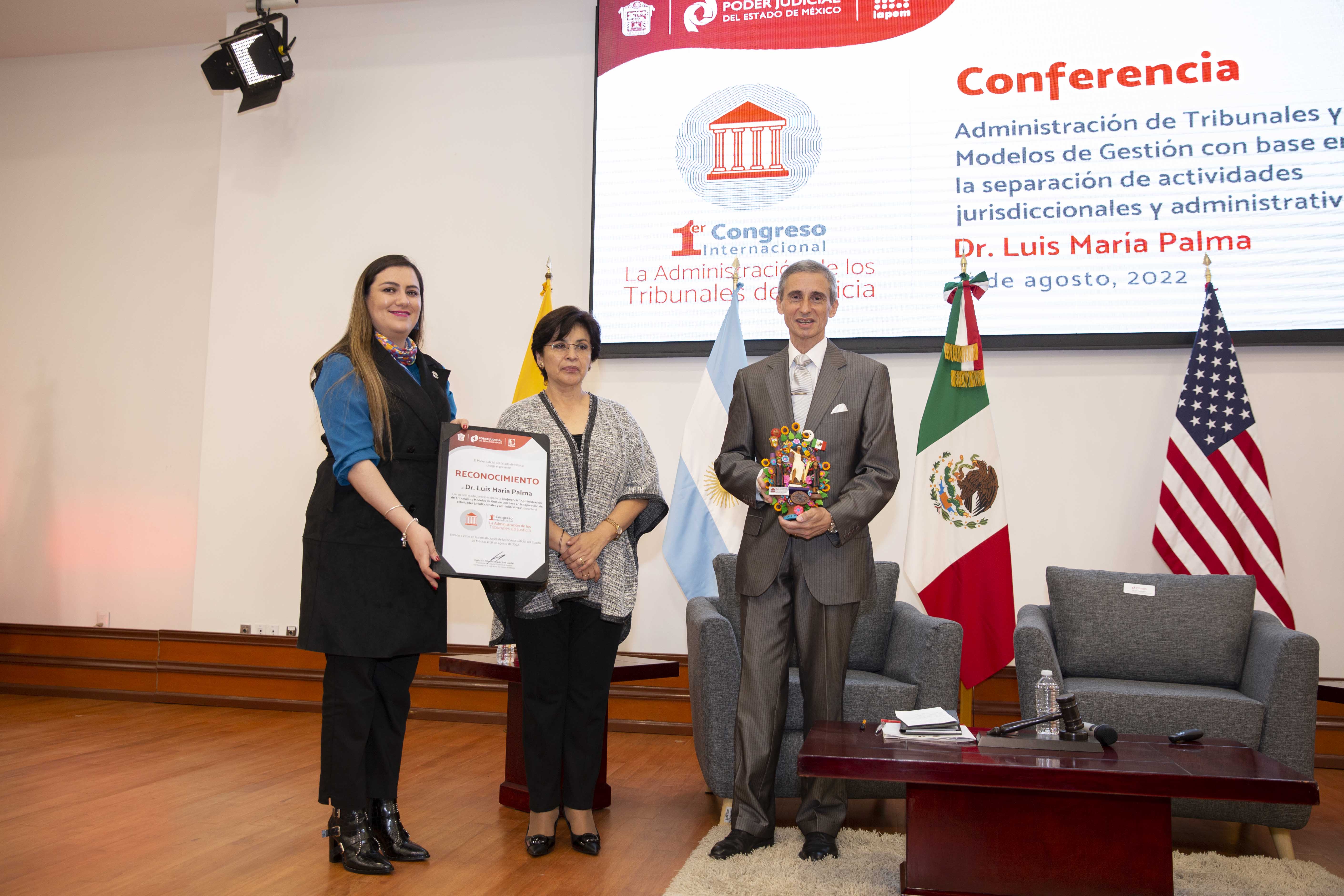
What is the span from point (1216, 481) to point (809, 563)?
2.28 metres

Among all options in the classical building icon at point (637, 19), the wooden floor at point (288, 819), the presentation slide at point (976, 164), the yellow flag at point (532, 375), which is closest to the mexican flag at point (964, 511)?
the presentation slide at point (976, 164)

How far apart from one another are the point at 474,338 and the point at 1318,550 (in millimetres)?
4060

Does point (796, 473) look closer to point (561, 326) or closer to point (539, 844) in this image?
point (561, 326)

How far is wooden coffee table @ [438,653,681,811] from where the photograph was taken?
3078mm

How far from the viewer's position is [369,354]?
2.48 meters

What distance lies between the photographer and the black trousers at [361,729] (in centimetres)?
238

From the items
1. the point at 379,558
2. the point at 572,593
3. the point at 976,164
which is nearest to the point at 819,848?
the point at 572,593

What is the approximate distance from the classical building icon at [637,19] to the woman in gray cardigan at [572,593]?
2.68m

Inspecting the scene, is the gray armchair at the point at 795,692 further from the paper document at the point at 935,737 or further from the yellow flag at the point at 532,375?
the yellow flag at the point at 532,375

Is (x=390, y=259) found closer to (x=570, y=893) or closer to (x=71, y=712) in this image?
(x=570, y=893)

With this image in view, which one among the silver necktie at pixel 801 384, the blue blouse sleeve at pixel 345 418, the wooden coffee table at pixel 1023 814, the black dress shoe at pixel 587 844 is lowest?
the black dress shoe at pixel 587 844

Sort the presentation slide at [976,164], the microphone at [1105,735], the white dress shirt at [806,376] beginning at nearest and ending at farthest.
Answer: the microphone at [1105,735], the white dress shirt at [806,376], the presentation slide at [976,164]

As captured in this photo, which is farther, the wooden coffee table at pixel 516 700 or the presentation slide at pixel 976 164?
the presentation slide at pixel 976 164

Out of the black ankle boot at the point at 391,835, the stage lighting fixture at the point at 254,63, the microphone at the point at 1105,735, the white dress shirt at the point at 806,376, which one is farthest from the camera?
the stage lighting fixture at the point at 254,63
